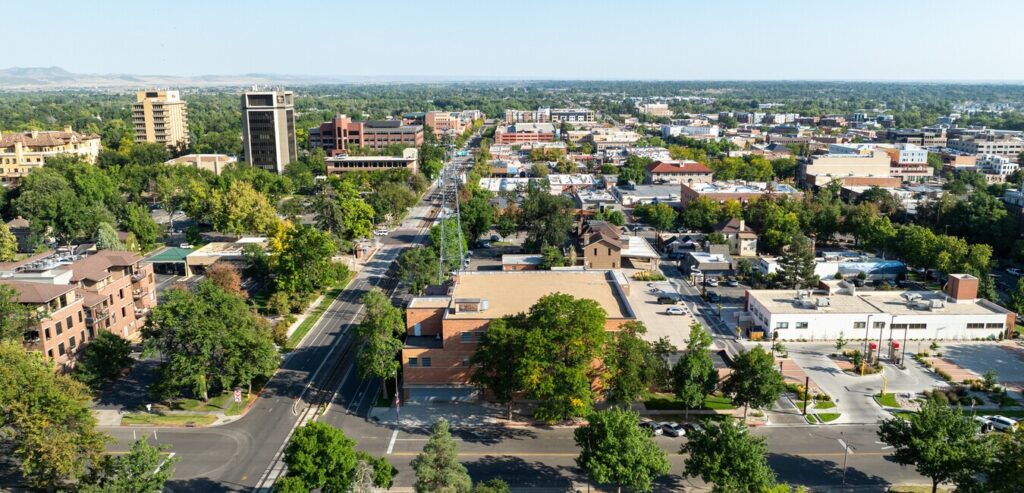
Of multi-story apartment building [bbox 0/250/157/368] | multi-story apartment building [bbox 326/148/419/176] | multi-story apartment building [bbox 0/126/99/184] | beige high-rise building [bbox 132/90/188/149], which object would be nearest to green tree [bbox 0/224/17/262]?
multi-story apartment building [bbox 0/250/157/368]

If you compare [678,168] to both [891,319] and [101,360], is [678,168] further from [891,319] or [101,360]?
[101,360]

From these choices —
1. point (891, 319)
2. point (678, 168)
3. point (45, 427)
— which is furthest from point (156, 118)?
point (891, 319)

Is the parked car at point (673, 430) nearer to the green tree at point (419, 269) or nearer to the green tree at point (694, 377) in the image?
the green tree at point (694, 377)

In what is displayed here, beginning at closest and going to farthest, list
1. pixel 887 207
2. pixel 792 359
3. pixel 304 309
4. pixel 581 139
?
pixel 792 359, pixel 304 309, pixel 887 207, pixel 581 139

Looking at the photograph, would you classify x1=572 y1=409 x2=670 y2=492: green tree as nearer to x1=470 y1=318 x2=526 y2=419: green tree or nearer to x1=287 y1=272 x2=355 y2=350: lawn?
x1=470 y1=318 x2=526 y2=419: green tree

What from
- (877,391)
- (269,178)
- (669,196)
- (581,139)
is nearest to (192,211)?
(269,178)

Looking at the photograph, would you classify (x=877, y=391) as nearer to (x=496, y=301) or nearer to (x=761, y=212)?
(x=496, y=301)
